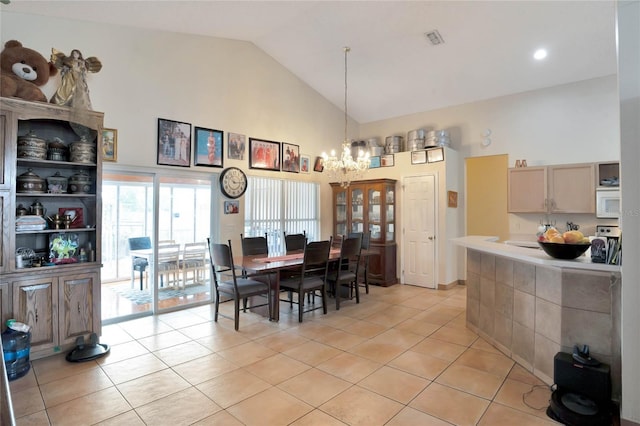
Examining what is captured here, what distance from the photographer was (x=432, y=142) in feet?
18.9

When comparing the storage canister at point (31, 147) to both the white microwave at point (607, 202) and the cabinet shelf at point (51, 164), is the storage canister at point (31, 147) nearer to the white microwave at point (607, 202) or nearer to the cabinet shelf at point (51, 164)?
the cabinet shelf at point (51, 164)

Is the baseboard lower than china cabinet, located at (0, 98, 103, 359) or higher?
lower

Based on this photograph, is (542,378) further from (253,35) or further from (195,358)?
(253,35)

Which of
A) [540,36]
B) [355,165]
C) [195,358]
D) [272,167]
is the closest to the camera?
[195,358]

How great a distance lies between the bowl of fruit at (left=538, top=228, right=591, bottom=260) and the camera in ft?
7.57

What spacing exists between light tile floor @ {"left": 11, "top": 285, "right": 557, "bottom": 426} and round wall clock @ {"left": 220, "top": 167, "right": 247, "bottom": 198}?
1.90m

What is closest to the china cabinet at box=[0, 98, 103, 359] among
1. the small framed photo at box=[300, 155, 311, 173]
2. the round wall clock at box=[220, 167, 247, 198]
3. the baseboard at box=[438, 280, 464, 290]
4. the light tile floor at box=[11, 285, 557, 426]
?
the light tile floor at box=[11, 285, 557, 426]

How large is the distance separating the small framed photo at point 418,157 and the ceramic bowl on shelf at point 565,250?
11.7 feet

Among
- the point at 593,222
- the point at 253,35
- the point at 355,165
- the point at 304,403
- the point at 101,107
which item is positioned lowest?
the point at 304,403

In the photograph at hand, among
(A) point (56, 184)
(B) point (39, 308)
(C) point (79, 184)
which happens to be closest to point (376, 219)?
(C) point (79, 184)

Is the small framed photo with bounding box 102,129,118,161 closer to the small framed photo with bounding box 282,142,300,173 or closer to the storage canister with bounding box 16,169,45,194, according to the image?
the storage canister with bounding box 16,169,45,194

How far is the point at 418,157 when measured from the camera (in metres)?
5.84

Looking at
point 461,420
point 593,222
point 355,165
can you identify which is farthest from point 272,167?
point 593,222

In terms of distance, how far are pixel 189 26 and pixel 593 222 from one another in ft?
20.5
